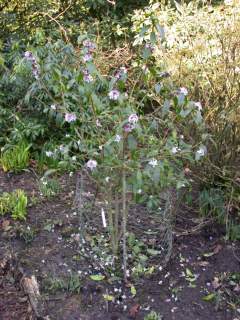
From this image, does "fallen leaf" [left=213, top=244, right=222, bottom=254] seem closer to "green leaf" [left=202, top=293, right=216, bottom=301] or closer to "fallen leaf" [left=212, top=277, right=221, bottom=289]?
"fallen leaf" [left=212, top=277, right=221, bottom=289]

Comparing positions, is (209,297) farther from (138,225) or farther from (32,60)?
(32,60)

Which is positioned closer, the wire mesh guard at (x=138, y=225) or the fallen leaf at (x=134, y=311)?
the fallen leaf at (x=134, y=311)

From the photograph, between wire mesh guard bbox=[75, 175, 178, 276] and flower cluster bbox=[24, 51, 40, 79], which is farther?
wire mesh guard bbox=[75, 175, 178, 276]

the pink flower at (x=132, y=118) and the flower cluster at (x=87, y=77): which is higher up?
the flower cluster at (x=87, y=77)

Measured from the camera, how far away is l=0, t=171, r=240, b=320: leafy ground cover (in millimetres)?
2951

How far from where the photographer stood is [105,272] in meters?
3.16

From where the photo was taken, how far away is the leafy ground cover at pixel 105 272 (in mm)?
2951

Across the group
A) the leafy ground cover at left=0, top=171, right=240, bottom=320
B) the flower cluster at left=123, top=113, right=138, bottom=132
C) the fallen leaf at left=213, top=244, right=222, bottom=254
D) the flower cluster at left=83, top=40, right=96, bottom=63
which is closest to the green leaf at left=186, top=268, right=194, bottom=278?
the leafy ground cover at left=0, top=171, right=240, bottom=320

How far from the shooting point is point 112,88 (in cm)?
274

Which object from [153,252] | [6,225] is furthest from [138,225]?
[6,225]

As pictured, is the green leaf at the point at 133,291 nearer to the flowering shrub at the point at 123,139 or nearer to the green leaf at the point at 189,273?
the flowering shrub at the point at 123,139

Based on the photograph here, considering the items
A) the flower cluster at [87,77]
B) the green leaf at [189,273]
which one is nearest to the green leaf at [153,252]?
the green leaf at [189,273]

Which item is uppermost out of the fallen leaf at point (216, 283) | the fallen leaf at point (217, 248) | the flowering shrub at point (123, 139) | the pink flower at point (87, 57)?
the pink flower at point (87, 57)

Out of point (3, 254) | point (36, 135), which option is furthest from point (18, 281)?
point (36, 135)
